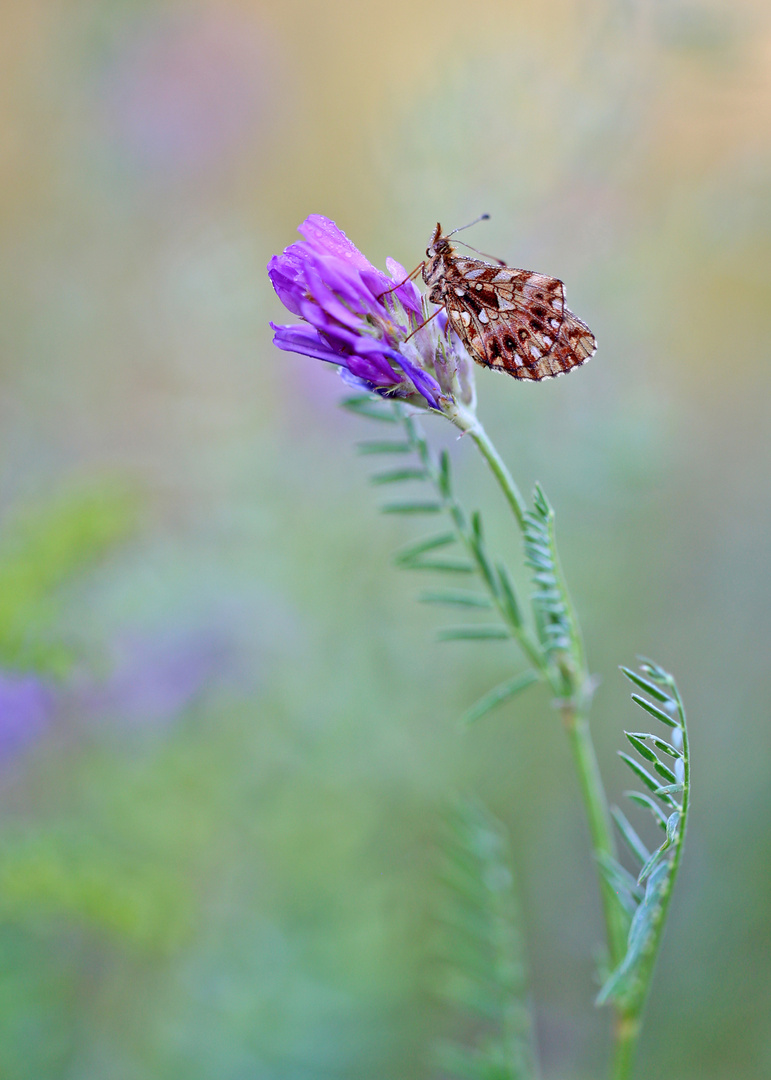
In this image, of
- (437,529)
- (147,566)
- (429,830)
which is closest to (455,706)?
(429,830)

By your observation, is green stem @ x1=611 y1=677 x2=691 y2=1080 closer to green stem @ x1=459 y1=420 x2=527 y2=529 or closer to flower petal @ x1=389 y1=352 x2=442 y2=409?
green stem @ x1=459 y1=420 x2=527 y2=529

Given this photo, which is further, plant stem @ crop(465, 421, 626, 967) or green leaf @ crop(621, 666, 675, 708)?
plant stem @ crop(465, 421, 626, 967)

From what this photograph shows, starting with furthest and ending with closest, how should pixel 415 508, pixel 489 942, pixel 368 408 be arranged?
pixel 489 942
pixel 368 408
pixel 415 508

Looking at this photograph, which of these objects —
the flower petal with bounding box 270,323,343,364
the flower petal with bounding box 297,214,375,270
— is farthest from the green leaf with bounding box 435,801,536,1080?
→ the flower petal with bounding box 297,214,375,270

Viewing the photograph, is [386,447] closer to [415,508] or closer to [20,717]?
[415,508]

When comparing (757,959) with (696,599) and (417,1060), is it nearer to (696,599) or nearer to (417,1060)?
(417,1060)

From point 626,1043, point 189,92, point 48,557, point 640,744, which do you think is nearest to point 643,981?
point 626,1043
